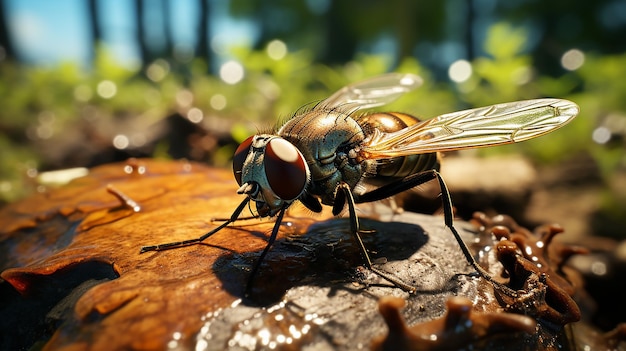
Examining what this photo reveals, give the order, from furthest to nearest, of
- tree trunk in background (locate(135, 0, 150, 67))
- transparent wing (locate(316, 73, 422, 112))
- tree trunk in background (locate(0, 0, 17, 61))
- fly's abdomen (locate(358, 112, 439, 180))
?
tree trunk in background (locate(135, 0, 150, 67)) → tree trunk in background (locate(0, 0, 17, 61)) → transparent wing (locate(316, 73, 422, 112)) → fly's abdomen (locate(358, 112, 439, 180))

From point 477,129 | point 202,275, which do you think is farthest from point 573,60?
point 202,275

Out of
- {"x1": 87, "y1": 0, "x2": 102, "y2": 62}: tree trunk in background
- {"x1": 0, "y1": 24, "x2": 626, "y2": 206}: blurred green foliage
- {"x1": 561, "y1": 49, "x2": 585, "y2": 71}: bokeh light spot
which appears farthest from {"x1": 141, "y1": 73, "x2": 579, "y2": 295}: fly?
{"x1": 87, "y1": 0, "x2": 102, "y2": 62}: tree trunk in background

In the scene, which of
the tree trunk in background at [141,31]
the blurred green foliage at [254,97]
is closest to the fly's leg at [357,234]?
the blurred green foliage at [254,97]

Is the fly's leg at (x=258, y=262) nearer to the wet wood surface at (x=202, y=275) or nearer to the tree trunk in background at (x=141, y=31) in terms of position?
the wet wood surface at (x=202, y=275)

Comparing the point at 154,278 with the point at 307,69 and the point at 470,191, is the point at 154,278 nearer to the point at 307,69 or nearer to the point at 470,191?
the point at 470,191

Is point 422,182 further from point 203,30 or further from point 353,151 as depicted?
point 203,30

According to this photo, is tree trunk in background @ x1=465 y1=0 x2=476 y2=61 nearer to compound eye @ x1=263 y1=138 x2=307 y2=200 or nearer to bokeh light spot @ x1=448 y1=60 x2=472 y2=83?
bokeh light spot @ x1=448 y1=60 x2=472 y2=83
